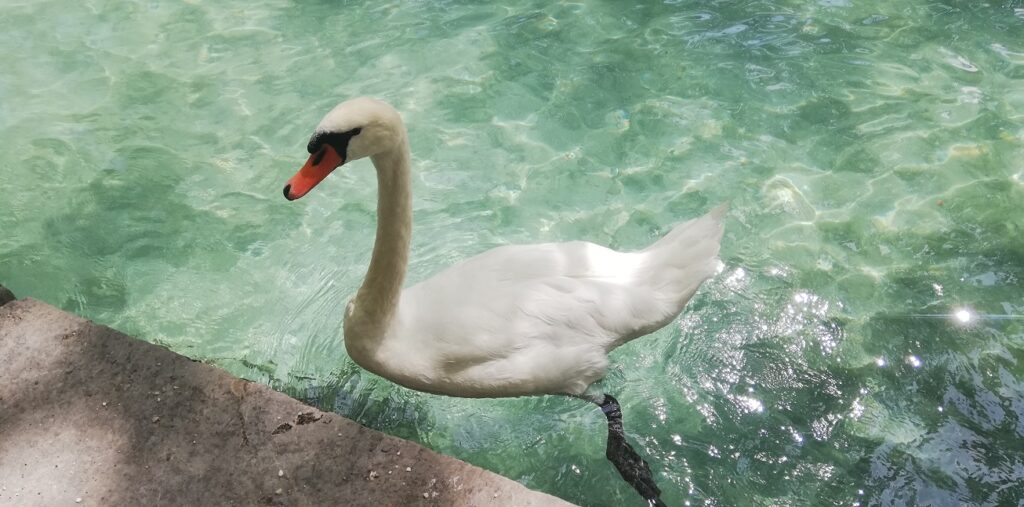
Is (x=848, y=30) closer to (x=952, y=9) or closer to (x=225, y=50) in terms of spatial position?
(x=952, y=9)

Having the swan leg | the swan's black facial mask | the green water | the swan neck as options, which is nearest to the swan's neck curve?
the swan neck

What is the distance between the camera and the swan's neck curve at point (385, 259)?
2.31 metres

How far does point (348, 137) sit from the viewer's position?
7.00 ft

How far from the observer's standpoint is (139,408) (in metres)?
2.20

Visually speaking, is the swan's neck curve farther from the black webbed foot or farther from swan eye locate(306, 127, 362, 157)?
the black webbed foot

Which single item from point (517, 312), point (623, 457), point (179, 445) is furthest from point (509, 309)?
point (179, 445)

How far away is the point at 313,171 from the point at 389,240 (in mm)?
353

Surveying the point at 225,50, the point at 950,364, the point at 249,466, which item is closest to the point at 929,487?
the point at 950,364

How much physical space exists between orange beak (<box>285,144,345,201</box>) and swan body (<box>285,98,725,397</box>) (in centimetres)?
14

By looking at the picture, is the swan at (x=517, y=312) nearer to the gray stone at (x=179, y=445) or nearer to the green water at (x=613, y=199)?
the green water at (x=613, y=199)

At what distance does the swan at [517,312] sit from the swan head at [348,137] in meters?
0.12

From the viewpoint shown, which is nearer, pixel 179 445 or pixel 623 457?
pixel 179 445

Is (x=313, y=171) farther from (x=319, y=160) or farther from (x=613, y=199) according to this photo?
(x=613, y=199)

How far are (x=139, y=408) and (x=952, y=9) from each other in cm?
486
